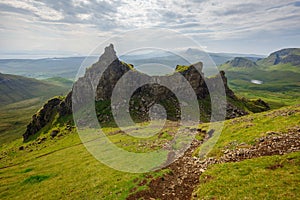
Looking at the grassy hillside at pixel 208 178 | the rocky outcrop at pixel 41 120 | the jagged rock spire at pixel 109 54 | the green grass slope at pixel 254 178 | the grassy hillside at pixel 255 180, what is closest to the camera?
the grassy hillside at pixel 255 180

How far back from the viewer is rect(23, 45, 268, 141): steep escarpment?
339 ft

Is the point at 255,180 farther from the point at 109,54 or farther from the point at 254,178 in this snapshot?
the point at 109,54

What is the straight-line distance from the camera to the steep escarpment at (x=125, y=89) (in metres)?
103

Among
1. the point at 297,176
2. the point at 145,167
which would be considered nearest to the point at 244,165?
the point at 297,176

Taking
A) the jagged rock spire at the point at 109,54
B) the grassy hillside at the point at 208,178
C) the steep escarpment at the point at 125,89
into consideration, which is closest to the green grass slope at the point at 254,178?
the grassy hillside at the point at 208,178

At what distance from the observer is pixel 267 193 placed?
65.2 feet

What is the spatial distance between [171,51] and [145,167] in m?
26.3

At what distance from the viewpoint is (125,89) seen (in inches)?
4373

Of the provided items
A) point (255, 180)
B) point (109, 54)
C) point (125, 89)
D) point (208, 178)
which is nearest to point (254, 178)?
point (255, 180)

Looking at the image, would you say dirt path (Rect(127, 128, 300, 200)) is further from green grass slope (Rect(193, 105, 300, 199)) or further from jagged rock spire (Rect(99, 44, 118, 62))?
jagged rock spire (Rect(99, 44, 118, 62))

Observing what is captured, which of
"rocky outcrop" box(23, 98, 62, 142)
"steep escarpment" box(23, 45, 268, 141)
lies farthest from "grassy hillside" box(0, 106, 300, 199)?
"rocky outcrop" box(23, 98, 62, 142)

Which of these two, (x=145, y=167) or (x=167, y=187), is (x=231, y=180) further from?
(x=145, y=167)

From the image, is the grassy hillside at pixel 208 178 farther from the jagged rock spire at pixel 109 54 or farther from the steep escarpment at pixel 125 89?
the jagged rock spire at pixel 109 54

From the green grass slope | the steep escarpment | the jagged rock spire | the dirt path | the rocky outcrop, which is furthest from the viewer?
the jagged rock spire
